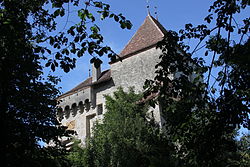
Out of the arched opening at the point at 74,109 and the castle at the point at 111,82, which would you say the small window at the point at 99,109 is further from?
the arched opening at the point at 74,109

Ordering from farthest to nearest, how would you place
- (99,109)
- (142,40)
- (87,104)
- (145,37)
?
(145,37) < (142,40) < (87,104) < (99,109)

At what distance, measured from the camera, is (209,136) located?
7.40 metres

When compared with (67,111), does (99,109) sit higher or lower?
lower

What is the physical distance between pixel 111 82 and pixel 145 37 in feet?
14.1

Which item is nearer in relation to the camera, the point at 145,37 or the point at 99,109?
the point at 99,109

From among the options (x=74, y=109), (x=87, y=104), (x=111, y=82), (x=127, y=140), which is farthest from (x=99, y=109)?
(x=127, y=140)

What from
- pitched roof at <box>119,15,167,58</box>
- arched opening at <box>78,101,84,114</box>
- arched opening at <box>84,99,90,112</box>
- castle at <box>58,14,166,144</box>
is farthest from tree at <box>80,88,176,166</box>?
pitched roof at <box>119,15,167,58</box>

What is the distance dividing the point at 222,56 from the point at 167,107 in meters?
1.77

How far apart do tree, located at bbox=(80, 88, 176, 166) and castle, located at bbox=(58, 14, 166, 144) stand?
387 cm

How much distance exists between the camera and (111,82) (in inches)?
901

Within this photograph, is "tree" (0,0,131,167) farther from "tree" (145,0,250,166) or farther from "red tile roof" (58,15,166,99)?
"red tile roof" (58,15,166,99)

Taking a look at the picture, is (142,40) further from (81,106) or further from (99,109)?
(81,106)

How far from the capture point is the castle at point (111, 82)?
858 inches

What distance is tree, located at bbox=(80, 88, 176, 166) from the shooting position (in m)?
15.2
